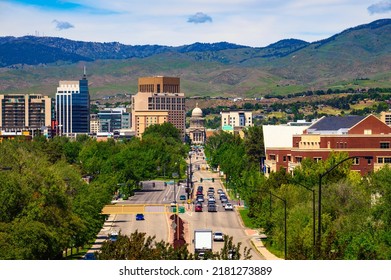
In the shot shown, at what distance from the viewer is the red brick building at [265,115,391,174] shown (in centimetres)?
9871

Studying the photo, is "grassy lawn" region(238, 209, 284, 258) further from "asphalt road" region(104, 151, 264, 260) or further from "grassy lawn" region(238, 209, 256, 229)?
"asphalt road" region(104, 151, 264, 260)

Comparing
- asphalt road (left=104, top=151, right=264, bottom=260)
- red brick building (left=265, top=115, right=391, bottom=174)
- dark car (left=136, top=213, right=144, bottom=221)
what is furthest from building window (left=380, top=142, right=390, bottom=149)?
dark car (left=136, top=213, right=144, bottom=221)

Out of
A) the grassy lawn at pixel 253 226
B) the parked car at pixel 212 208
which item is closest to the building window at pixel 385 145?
the grassy lawn at pixel 253 226

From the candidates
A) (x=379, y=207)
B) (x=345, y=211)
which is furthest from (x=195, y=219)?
(x=379, y=207)

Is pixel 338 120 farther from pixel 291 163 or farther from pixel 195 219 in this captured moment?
pixel 195 219

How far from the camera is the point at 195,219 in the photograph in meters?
82.0

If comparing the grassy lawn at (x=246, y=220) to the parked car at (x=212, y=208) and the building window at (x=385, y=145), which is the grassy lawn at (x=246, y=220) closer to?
the parked car at (x=212, y=208)

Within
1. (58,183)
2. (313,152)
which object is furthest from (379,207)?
(313,152)

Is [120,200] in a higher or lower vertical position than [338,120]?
lower

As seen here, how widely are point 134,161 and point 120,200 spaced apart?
2089cm

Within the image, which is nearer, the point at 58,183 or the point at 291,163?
the point at 58,183

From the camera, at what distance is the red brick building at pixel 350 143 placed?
324 ft
